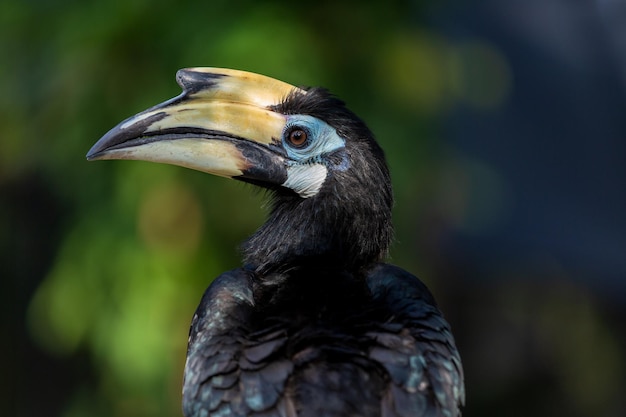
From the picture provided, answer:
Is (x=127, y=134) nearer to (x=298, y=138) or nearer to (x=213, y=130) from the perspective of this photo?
(x=213, y=130)

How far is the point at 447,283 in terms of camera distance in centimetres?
604

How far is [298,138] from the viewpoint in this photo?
3025 millimetres

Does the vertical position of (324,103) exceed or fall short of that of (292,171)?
it exceeds it

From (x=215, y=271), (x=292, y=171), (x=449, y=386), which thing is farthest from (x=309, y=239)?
(x=215, y=271)

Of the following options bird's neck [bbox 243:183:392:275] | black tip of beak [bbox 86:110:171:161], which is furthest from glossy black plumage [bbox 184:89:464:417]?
black tip of beak [bbox 86:110:171:161]

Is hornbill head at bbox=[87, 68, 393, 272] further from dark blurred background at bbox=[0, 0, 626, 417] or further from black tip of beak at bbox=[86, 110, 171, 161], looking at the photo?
dark blurred background at bbox=[0, 0, 626, 417]

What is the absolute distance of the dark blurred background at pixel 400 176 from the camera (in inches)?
210

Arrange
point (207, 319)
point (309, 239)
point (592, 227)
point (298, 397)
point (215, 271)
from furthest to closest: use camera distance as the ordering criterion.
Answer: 1. point (592, 227)
2. point (215, 271)
3. point (309, 239)
4. point (207, 319)
5. point (298, 397)

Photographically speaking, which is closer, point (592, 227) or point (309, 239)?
point (309, 239)

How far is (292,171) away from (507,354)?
12.1 feet

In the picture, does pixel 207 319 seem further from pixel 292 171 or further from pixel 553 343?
pixel 553 343

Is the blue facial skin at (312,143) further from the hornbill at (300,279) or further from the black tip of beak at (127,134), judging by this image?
the black tip of beak at (127,134)

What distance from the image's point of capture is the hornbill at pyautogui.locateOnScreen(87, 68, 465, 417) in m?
2.49

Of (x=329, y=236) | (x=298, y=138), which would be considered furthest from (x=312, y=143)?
(x=329, y=236)
